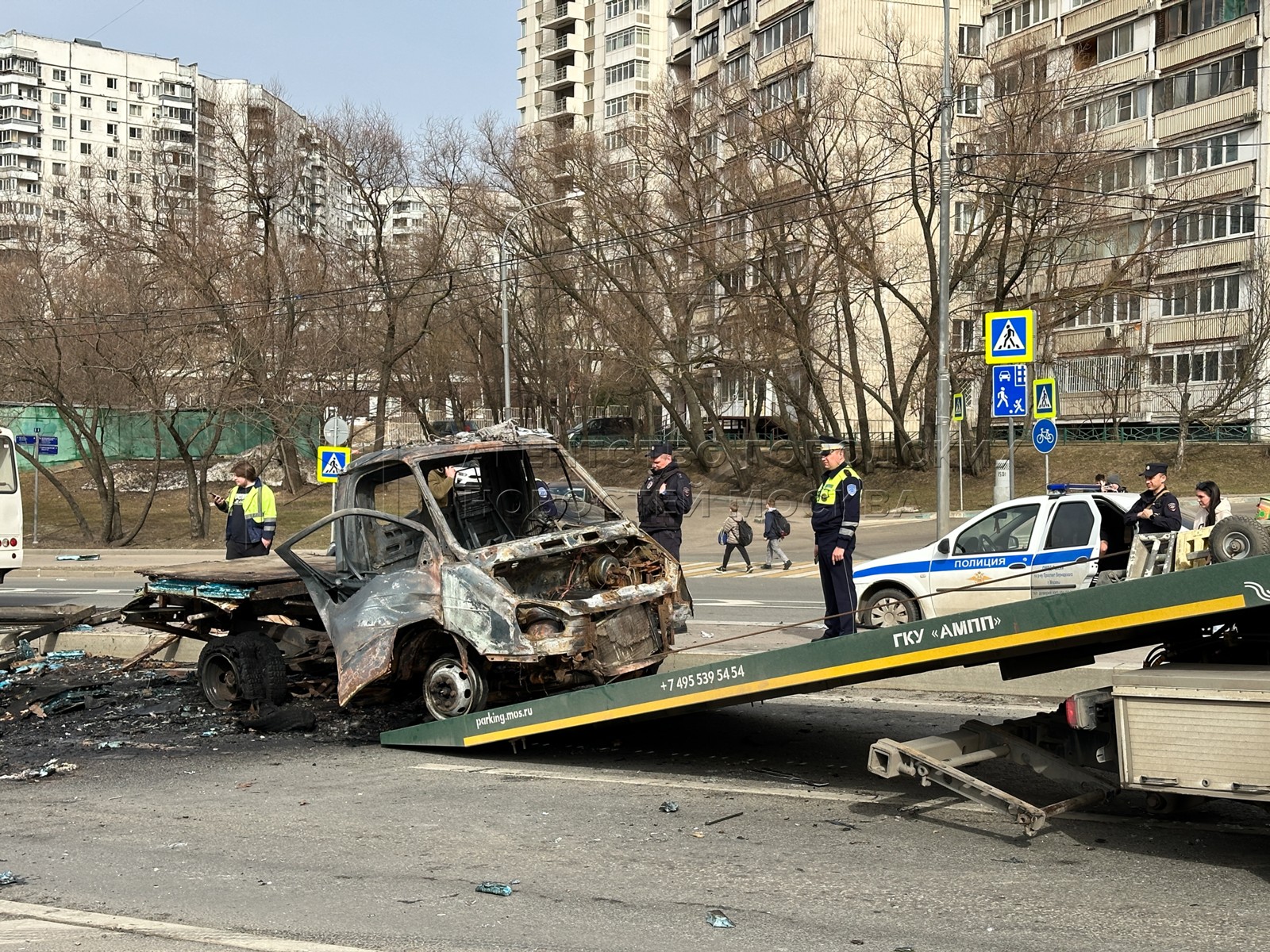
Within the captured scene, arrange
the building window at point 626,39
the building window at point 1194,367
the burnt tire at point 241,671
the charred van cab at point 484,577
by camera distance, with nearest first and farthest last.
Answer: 1. the charred van cab at point 484,577
2. the burnt tire at point 241,671
3. the building window at point 1194,367
4. the building window at point 626,39

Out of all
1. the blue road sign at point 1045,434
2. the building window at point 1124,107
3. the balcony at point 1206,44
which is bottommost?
Result: the blue road sign at point 1045,434

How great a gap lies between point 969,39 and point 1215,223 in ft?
45.2

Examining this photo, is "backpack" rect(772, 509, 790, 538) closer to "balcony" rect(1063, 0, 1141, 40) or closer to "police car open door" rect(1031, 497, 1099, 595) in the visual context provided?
"police car open door" rect(1031, 497, 1099, 595)

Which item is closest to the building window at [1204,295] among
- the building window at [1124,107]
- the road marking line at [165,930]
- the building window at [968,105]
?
the building window at [1124,107]

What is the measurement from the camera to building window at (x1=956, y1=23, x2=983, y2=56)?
51938 mm

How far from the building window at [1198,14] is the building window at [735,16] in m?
17.9

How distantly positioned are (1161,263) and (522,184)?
20975 millimetres

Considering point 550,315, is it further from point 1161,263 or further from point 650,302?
point 1161,263

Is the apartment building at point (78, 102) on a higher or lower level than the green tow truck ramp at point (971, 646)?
higher

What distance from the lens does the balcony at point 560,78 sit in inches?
3556

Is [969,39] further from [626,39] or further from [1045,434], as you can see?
[1045,434]

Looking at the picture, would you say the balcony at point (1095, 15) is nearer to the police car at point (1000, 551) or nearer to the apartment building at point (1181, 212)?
the apartment building at point (1181, 212)

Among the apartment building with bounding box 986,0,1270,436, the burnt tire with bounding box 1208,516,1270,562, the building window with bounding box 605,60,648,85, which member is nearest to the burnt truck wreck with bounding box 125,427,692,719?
the burnt tire with bounding box 1208,516,1270,562

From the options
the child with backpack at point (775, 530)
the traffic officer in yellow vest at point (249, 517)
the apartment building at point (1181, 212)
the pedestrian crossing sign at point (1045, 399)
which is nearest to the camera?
the traffic officer in yellow vest at point (249, 517)
